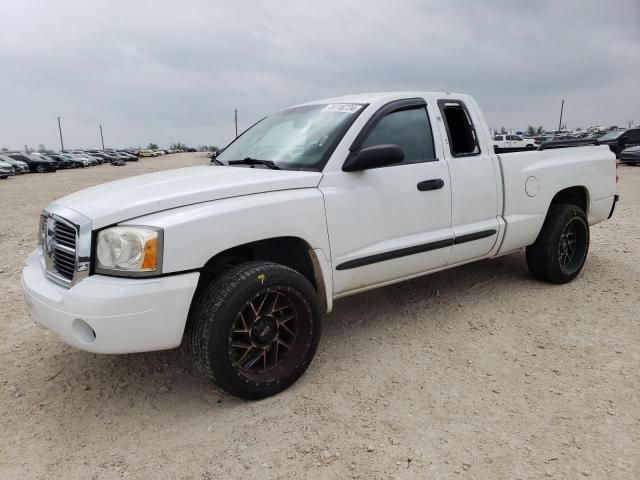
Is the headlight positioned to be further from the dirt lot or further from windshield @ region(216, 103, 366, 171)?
windshield @ region(216, 103, 366, 171)

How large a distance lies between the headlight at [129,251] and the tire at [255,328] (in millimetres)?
377

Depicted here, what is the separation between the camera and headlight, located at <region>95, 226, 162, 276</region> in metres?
2.35

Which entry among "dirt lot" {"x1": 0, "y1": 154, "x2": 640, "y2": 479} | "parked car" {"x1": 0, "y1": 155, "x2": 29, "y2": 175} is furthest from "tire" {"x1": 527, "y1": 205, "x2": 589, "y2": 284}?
"parked car" {"x1": 0, "y1": 155, "x2": 29, "y2": 175}

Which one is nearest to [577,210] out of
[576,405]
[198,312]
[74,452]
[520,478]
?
[576,405]

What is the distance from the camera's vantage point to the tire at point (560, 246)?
14.5 ft

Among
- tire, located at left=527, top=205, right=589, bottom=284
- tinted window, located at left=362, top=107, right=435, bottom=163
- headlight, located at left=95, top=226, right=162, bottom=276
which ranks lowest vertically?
tire, located at left=527, top=205, right=589, bottom=284

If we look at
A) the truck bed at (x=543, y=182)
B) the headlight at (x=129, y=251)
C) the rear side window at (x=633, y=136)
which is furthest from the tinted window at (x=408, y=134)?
the rear side window at (x=633, y=136)

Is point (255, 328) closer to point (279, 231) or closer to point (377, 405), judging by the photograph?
point (279, 231)

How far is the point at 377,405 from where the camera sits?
2709 millimetres

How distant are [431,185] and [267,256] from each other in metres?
1.29

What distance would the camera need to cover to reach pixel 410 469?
2197mm

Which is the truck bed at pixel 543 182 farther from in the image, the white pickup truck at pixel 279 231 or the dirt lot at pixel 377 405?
the dirt lot at pixel 377 405

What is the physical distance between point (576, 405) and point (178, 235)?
2333 millimetres

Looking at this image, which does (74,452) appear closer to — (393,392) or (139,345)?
(139,345)
